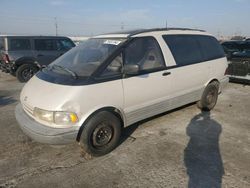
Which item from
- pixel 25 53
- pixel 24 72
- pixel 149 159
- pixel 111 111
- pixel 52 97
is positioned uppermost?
pixel 25 53

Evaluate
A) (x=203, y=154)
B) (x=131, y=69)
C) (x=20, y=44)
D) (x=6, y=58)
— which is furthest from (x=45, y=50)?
(x=203, y=154)

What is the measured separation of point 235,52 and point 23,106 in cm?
1170

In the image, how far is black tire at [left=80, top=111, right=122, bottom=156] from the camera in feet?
11.1

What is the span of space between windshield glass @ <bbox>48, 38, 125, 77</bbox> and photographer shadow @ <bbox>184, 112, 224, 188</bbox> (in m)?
2.01

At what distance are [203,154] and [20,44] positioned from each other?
810 centimetres

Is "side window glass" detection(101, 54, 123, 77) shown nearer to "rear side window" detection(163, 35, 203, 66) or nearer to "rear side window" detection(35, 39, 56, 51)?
"rear side window" detection(163, 35, 203, 66)

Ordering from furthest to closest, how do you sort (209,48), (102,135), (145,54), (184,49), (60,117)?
(209,48), (184,49), (145,54), (102,135), (60,117)

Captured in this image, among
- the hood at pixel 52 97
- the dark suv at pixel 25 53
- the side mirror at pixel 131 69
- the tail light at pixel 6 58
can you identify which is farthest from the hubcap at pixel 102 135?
the tail light at pixel 6 58

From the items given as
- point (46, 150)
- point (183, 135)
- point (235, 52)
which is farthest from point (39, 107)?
point (235, 52)

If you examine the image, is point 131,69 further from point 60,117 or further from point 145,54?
point 60,117

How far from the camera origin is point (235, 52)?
12438 mm

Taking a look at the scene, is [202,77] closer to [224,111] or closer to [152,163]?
[224,111]

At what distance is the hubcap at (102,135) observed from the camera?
3.49m

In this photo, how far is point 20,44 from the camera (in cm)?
912
